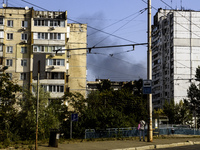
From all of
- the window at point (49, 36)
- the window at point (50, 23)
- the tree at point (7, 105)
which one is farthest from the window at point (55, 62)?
the tree at point (7, 105)

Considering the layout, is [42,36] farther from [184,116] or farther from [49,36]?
[184,116]

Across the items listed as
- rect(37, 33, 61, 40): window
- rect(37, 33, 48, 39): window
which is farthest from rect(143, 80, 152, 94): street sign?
rect(37, 33, 48, 39): window

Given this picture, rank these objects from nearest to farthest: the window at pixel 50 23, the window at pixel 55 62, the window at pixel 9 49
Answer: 1. the window at pixel 55 62
2. the window at pixel 50 23
3. the window at pixel 9 49

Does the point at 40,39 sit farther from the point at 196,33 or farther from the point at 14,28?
the point at 196,33

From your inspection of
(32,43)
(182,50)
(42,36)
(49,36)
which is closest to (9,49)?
(32,43)

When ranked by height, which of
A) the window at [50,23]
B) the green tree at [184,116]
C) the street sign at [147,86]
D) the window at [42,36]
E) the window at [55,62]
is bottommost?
the green tree at [184,116]

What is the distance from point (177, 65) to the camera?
103125 mm

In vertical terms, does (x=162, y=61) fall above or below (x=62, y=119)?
above

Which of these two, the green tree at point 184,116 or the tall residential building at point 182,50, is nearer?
the green tree at point 184,116

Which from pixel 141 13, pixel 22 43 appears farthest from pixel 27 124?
pixel 22 43

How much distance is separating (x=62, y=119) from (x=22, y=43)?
3183cm

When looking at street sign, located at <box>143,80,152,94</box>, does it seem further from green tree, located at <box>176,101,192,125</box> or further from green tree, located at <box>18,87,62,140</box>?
green tree, located at <box>176,101,192,125</box>

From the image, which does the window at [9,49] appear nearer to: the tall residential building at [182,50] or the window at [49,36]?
the window at [49,36]

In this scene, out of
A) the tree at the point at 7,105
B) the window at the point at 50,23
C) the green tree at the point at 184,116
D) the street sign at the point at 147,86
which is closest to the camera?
the street sign at the point at 147,86
